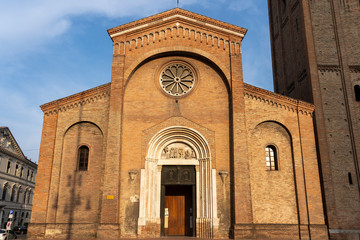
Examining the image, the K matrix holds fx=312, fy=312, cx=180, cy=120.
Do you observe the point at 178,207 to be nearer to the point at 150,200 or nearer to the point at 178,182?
the point at 178,182

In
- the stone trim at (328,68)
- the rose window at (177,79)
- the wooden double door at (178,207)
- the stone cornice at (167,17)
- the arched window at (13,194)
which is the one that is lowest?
the wooden double door at (178,207)

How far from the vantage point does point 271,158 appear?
16.5 m

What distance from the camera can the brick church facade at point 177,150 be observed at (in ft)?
49.6

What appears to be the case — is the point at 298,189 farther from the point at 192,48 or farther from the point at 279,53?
the point at 279,53

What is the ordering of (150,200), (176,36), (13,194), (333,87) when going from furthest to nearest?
(13,194)
(333,87)
(176,36)
(150,200)

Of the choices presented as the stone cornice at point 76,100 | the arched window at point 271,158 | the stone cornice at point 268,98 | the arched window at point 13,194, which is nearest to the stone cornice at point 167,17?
the stone cornice at point 76,100

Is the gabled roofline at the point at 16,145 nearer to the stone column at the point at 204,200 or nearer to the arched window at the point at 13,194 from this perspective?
the arched window at the point at 13,194

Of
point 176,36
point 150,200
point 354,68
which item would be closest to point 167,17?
point 176,36

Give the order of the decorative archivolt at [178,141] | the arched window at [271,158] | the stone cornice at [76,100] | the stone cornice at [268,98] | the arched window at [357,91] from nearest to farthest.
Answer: the decorative archivolt at [178,141], the arched window at [271,158], the stone cornice at [268,98], the stone cornice at [76,100], the arched window at [357,91]

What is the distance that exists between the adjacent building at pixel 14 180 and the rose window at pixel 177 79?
25.6 m

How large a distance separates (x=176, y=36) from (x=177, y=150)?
20.8 feet

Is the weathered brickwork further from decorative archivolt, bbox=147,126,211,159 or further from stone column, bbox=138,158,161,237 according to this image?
stone column, bbox=138,158,161,237

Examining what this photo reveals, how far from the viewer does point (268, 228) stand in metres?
15.0

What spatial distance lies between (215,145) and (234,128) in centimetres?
133
